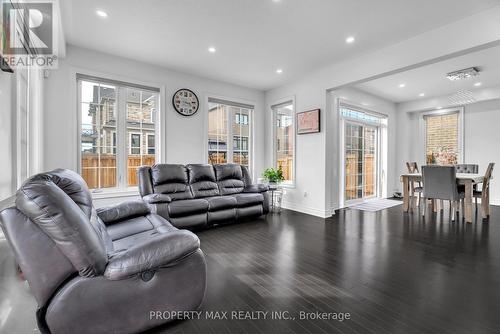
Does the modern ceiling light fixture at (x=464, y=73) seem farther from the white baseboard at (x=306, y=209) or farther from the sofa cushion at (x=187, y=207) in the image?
the sofa cushion at (x=187, y=207)

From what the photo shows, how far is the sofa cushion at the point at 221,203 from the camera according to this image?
12.6ft

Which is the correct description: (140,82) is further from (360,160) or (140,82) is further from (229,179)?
(360,160)

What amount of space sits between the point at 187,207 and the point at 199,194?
1.91ft

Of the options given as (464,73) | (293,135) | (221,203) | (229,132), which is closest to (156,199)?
(221,203)

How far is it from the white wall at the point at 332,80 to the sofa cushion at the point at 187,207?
229 centimetres

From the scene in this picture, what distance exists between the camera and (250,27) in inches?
124

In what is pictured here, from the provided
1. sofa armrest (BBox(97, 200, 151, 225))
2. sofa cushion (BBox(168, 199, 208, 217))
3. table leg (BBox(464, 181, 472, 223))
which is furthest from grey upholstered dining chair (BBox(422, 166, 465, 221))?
sofa armrest (BBox(97, 200, 151, 225))

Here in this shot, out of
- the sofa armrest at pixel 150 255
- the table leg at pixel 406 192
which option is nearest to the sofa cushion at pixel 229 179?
the sofa armrest at pixel 150 255

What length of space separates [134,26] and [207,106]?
6.93ft

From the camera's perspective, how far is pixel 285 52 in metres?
3.91

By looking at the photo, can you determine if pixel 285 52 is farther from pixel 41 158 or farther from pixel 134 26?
pixel 41 158

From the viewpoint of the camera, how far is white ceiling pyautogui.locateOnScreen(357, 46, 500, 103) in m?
4.07

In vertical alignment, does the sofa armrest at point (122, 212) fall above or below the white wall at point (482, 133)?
below

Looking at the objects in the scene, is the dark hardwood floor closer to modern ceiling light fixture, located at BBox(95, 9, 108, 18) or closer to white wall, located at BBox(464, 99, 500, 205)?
modern ceiling light fixture, located at BBox(95, 9, 108, 18)
